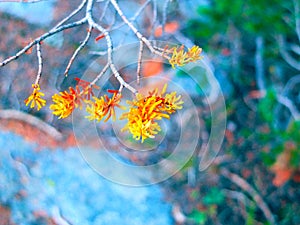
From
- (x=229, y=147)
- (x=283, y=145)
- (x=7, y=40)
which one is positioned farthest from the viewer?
(x=7, y=40)

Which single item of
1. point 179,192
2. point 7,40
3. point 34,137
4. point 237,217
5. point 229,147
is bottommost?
point 237,217

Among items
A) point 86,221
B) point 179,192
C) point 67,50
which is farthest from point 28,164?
point 179,192

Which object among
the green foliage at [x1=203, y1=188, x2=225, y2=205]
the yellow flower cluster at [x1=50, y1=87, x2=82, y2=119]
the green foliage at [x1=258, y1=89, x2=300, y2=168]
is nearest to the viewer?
the yellow flower cluster at [x1=50, y1=87, x2=82, y2=119]

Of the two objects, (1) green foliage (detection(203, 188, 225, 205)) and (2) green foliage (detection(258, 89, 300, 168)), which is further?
(1) green foliage (detection(203, 188, 225, 205))

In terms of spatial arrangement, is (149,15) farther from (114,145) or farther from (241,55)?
(114,145)

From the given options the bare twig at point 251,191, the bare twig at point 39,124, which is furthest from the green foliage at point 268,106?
the bare twig at point 39,124

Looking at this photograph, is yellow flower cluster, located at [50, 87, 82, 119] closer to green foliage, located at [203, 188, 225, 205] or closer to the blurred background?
the blurred background

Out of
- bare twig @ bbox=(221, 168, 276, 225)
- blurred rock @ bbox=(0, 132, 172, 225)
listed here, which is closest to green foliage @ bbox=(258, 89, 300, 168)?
bare twig @ bbox=(221, 168, 276, 225)

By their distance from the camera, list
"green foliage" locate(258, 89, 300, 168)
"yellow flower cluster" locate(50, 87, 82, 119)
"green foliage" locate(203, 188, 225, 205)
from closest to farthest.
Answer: "yellow flower cluster" locate(50, 87, 82, 119)
"green foliage" locate(258, 89, 300, 168)
"green foliage" locate(203, 188, 225, 205)
